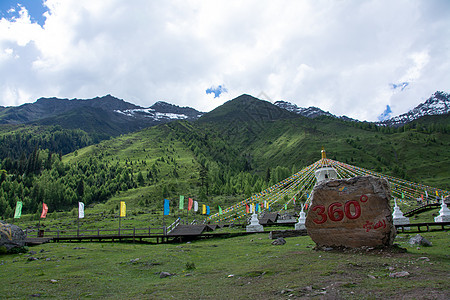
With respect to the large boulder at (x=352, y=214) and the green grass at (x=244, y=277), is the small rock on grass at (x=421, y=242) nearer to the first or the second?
the green grass at (x=244, y=277)

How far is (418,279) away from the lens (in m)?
7.86

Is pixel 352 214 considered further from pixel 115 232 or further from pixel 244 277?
pixel 115 232

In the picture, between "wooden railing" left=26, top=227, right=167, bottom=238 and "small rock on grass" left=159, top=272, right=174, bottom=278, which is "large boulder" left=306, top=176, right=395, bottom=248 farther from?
"wooden railing" left=26, top=227, right=167, bottom=238

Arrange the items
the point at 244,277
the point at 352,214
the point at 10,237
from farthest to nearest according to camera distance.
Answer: the point at 10,237 < the point at 352,214 < the point at 244,277

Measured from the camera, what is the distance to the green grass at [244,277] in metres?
7.69

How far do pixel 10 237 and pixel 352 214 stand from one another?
68.1ft

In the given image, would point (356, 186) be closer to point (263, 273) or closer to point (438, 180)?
point (263, 273)

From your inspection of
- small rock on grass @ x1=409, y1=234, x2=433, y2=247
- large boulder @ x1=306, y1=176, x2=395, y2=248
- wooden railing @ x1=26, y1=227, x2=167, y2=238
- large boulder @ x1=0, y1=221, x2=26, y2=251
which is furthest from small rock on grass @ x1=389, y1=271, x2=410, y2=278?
wooden railing @ x1=26, y1=227, x2=167, y2=238

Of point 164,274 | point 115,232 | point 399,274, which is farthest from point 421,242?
point 115,232

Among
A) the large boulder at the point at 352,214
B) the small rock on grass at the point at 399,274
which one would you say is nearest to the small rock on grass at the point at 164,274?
the large boulder at the point at 352,214

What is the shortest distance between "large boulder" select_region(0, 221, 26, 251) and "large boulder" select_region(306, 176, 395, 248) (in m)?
18.6

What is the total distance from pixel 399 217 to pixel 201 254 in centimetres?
1869

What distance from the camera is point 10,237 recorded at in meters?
18.8

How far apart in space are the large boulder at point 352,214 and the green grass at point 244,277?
3.30ft
